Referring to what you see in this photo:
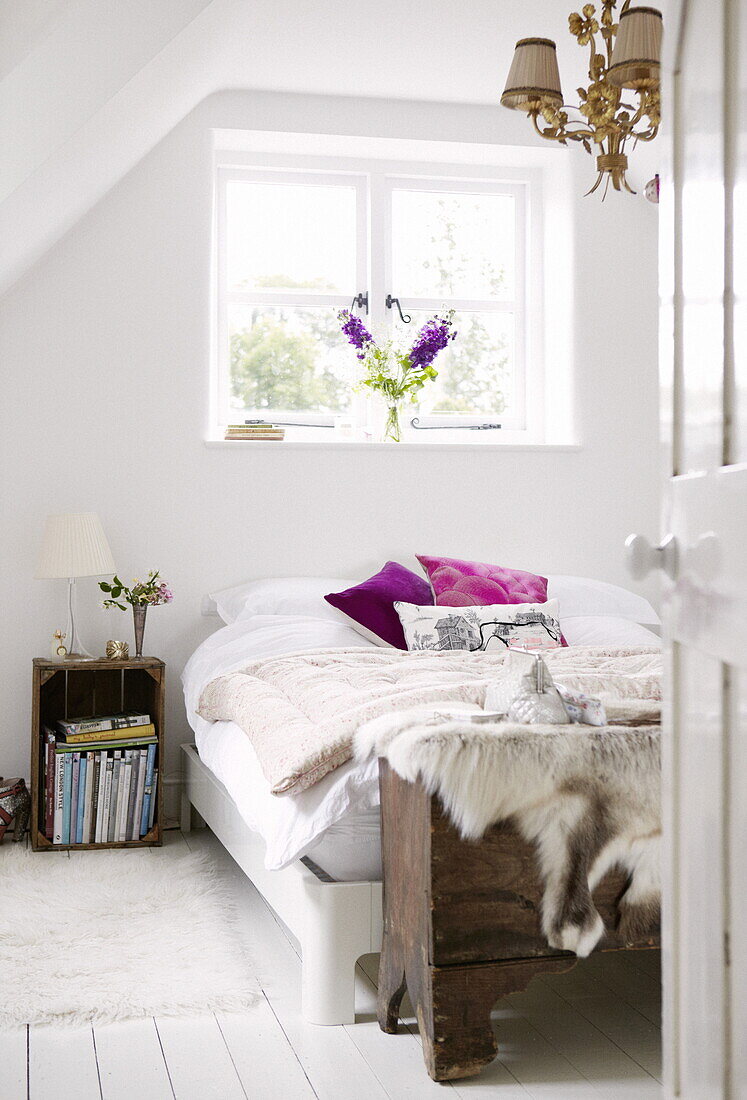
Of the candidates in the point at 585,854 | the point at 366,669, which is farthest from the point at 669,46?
the point at 366,669

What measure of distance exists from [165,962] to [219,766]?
57 centimetres

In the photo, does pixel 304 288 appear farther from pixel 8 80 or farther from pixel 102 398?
pixel 8 80

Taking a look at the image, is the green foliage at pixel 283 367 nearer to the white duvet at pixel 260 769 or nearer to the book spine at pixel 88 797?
the white duvet at pixel 260 769

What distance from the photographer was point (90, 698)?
3805mm

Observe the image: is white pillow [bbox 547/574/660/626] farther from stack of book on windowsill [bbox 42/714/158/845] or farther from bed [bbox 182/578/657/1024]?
stack of book on windowsill [bbox 42/714/158/845]

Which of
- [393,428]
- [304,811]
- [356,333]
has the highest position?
[356,333]

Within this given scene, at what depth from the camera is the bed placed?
6.98 ft

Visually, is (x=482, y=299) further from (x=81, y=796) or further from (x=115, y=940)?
(x=115, y=940)

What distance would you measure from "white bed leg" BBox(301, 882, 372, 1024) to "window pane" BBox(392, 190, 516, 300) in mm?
2861

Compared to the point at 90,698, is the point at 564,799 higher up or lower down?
higher up

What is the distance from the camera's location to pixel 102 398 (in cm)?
390

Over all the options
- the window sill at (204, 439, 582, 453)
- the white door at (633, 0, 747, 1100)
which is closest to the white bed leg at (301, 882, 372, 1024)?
the white door at (633, 0, 747, 1100)

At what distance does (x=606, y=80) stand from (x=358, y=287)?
201cm

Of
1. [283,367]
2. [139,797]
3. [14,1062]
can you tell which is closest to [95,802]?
[139,797]
